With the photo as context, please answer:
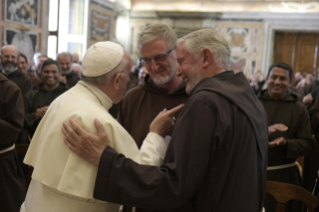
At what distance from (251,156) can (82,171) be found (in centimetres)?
82

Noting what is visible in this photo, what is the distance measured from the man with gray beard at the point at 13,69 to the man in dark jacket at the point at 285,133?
378 centimetres

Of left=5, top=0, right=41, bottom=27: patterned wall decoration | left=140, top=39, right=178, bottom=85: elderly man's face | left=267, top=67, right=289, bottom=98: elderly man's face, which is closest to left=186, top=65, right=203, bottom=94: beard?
left=140, top=39, right=178, bottom=85: elderly man's face

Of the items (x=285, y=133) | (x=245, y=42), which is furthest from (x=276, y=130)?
(x=245, y=42)

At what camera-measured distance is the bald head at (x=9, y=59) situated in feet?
17.9

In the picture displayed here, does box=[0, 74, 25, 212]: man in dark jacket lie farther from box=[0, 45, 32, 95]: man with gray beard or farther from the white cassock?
box=[0, 45, 32, 95]: man with gray beard

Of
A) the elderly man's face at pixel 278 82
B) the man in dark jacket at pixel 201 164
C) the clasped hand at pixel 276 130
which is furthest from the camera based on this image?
the elderly man's face at pixel 278 82

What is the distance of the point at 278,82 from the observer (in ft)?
11.6

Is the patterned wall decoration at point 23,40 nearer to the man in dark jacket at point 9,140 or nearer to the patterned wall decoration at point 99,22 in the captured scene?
the patterned wall decoration at point 99,22

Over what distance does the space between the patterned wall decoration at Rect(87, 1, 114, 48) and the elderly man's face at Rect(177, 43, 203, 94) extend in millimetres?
11195

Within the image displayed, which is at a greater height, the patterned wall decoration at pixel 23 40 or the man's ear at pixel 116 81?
the patterned wall decoration at pixel 23 40

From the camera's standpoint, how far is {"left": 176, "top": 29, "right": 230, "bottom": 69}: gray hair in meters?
1.73

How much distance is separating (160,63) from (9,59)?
385 centimetres

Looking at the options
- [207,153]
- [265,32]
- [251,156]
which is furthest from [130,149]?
[265,32]

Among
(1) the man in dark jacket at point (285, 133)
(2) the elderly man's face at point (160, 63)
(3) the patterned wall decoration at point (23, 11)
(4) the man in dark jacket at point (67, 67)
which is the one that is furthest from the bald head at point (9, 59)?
(1) the man in dark jacket at point (285, 133)
